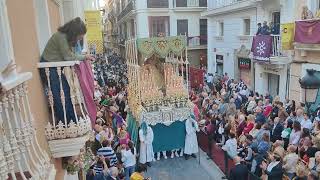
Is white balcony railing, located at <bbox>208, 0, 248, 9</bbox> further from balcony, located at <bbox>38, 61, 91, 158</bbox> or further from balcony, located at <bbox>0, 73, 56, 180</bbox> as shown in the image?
balcony, located at <bbox>0, 73, 56, 180</bbox>

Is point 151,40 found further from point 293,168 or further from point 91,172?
point 293,168

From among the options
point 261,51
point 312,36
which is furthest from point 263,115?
point 261,51

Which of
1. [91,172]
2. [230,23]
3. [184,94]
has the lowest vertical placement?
[91,172]

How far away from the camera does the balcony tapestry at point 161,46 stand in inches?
453

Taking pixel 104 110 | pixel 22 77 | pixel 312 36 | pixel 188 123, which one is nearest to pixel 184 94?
pixel 188 123

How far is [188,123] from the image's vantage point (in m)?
11.6

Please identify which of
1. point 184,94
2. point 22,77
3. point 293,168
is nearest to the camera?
point 22,77

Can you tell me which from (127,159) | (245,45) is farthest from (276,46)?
(127,159)

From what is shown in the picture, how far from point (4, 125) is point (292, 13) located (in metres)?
13.8

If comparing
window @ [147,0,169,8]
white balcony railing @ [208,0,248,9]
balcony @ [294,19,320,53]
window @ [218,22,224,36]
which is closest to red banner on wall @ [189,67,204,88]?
window @ [218,22,224,36]

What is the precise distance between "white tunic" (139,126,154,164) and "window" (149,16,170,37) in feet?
67.0

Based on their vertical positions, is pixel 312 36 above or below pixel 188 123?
above

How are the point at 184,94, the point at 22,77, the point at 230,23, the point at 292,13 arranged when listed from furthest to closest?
1. the point at 230,23
2. the point at 292,13
3. the point at 184,94
4. the point at 22,77

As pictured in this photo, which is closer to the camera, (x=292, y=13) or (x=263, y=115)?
(x=263, y=115)
